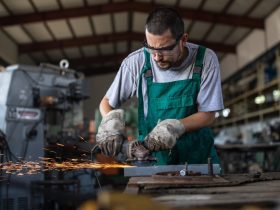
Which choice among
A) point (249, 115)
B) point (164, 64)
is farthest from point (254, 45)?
point (164, 64)

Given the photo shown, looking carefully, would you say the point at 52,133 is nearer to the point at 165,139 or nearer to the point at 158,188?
the point at 165,139

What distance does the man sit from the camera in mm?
2027

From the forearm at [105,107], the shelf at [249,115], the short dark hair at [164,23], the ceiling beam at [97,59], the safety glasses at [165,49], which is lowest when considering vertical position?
the forearm at [105,107]

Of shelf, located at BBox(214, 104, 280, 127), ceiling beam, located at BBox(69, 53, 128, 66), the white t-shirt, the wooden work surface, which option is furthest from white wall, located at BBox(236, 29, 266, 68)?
the wooden work surface

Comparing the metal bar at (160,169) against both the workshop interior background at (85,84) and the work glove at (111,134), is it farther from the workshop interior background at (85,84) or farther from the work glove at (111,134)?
the workshop interior background at (85,84)

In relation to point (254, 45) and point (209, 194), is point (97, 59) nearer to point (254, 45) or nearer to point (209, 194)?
point (254, 45)

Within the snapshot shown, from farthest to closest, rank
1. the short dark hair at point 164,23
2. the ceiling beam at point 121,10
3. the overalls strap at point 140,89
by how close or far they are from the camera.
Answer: the ceiling beam at point 121,10 → the overalls strap at point 140,89 → the short dark hair at point 164,23

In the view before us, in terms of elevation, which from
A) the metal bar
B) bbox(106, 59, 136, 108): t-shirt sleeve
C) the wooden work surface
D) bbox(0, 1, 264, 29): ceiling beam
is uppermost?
bbox(0, 1, 264, 29): ceiling beam

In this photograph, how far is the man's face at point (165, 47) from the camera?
2006 millimetres

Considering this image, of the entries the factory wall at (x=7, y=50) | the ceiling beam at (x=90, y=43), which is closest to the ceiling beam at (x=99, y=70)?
the ceiling beam at (x=90, y=43)

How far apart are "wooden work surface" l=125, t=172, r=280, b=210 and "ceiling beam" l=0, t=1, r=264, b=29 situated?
25.5 ft

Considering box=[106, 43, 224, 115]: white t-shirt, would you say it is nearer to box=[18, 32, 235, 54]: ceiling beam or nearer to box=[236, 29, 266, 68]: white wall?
box=[236, 29, 266, 68]: white wall

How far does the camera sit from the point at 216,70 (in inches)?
86.2

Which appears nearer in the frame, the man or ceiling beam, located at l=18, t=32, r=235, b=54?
the man
